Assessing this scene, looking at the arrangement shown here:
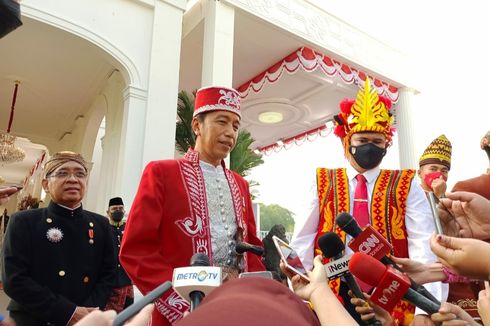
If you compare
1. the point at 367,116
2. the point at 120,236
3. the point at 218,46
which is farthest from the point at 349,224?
the point at 218,46

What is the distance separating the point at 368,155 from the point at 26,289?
200 centimetres

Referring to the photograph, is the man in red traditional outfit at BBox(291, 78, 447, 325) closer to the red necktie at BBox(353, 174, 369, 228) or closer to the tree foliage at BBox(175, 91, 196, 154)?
the red necktie at BBox(353, 174, 369, 228)

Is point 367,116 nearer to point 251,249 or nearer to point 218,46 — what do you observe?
point 251,249

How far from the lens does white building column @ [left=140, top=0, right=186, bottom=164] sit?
17.5 feet

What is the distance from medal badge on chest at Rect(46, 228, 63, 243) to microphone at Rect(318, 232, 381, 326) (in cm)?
172

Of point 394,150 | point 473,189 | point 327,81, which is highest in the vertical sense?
point 327,81

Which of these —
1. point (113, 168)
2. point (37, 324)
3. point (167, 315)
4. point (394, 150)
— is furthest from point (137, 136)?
point (394, 150)

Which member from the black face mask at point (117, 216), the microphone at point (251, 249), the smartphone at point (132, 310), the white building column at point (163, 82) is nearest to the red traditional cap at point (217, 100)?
the microphone at point (251, 249)

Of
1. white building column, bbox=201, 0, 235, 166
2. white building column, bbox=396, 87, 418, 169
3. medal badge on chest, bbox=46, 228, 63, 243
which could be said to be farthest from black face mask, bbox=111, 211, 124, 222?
white building column, bbox=396, 87, 418, 169

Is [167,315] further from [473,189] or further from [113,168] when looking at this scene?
[113,168]

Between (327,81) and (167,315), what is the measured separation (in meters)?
8.54

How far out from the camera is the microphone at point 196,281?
100 cm

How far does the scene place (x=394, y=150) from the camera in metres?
9.59

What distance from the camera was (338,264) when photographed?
1155mm
